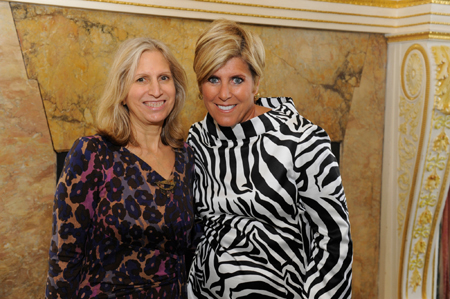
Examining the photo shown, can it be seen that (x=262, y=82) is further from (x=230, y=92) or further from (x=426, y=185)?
(x=426, y=185)

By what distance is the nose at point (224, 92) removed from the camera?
180cm

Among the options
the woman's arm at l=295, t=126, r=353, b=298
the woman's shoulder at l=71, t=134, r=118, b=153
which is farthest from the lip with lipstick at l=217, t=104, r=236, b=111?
the woman's shoulder at l=71, t=134, r=118, b=153

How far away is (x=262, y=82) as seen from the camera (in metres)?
2.74

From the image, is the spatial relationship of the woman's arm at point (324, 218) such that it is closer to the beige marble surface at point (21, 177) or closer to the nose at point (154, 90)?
the nose at point (154, 90)

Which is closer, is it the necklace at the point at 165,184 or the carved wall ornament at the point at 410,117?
the necklace at the point at 165,184

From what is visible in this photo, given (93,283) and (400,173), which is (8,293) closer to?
(93,283)

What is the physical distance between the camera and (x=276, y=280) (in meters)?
1.78

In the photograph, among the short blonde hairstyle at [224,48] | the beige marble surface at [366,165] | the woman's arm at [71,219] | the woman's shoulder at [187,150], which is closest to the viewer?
the woman's arm at [71,219]

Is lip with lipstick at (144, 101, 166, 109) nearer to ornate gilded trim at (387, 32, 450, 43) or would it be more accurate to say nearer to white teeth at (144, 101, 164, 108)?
white teeth at (144, 101, 164, 108)

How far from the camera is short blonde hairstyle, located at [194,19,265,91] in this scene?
1777 mm

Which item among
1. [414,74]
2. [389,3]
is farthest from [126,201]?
[389,3]

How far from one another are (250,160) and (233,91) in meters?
0.30

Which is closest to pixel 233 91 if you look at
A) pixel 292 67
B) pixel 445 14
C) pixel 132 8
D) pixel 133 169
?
pixel 133 169

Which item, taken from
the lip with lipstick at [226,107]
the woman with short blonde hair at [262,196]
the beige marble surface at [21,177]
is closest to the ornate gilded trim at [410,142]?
the woman with short blonde hair at [262,196]
